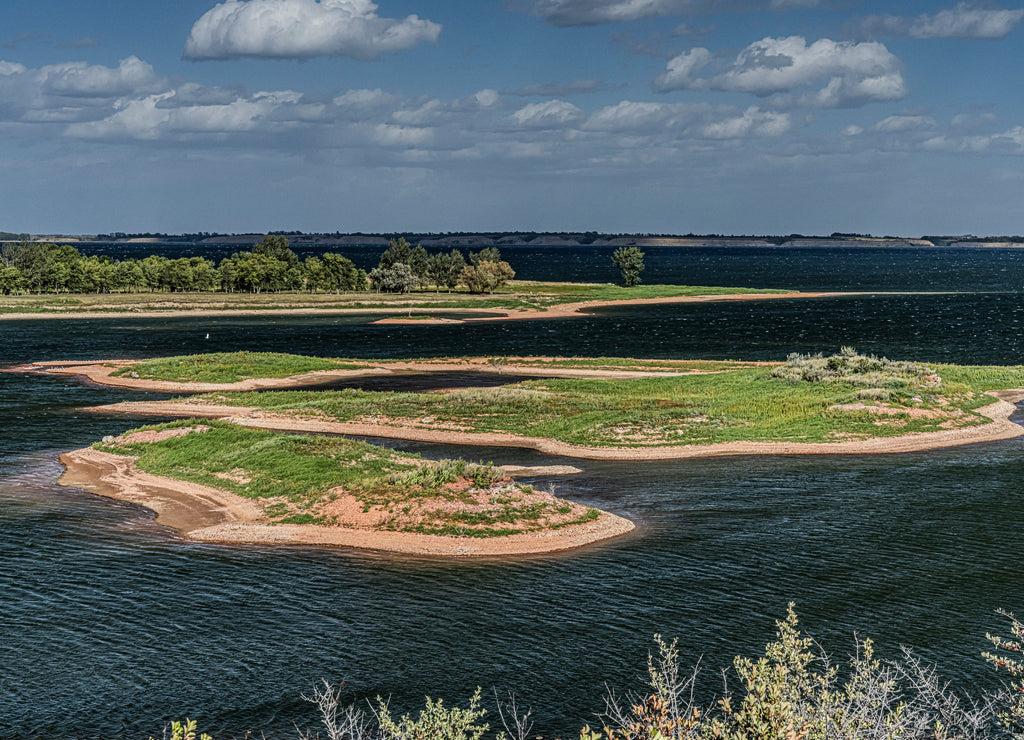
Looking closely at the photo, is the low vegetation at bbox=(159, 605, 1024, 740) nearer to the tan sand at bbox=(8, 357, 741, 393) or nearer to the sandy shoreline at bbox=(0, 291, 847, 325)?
the tan sand at bbox=(8, 357, 741, 393)

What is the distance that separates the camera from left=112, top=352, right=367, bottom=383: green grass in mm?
100188

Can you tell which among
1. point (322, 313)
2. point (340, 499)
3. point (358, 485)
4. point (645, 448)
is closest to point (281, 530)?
point (340, 499)

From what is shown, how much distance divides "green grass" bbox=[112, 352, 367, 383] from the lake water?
111ft

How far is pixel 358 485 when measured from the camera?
169 feet

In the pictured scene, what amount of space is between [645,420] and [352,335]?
290ft

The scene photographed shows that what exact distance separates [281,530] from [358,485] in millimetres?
→ 4881

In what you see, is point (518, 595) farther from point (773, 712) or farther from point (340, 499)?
point (773, 712)

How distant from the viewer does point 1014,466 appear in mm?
59969

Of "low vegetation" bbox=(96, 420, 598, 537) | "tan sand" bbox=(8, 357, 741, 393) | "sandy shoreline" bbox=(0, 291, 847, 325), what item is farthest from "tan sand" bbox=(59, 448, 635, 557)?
"sandy shoreline" bbox=(0, 291, 847, 325)

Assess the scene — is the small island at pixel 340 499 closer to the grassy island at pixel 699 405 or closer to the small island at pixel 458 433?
the small island at pixel 458 433

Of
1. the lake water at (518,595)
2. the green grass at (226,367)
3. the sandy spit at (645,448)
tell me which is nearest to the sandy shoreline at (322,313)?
the green grass at (226,367)

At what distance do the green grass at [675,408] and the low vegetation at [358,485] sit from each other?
45.6 ft

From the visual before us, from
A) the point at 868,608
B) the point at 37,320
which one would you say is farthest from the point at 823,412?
the point at 37,320

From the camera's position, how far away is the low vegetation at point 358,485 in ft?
155
